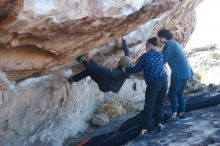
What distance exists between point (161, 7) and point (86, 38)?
1.56 metres

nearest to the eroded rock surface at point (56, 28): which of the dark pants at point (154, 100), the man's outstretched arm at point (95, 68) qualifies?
the man's outstretched arm at point (95, 68)

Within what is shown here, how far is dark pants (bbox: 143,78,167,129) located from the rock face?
1.15 m

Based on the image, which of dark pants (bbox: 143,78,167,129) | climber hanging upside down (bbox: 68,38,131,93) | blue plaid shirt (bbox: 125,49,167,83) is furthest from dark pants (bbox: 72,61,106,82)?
dark pants (bbox: 143,78,167,129)

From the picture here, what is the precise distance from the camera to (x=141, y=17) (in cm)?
862

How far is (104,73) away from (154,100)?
1.14 metres

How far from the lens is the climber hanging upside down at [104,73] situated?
902 centimetres

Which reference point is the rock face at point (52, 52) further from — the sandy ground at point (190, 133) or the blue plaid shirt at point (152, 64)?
the sandy ground at point (190, 133)

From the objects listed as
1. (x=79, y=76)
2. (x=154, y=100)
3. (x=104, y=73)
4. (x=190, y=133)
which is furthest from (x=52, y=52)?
(x=190, y=133)

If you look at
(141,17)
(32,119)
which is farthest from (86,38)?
(32,119)

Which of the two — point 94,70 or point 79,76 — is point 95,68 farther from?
point 79,76

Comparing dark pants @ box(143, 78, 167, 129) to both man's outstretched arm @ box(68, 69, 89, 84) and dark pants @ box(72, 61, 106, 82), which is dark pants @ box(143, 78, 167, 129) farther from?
man's outstretched arm @ box(68, 69, 89, 84)

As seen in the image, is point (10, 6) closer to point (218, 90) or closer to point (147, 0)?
point (147, 0)

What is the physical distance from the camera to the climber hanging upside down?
902cm

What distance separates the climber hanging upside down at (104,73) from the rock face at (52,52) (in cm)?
27
